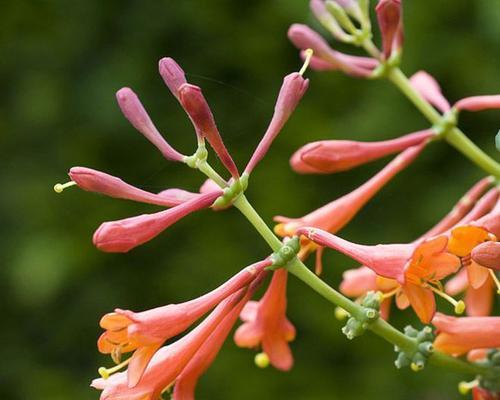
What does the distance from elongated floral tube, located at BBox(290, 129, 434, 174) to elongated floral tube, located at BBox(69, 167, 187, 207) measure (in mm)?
324

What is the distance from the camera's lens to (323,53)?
2098 mm

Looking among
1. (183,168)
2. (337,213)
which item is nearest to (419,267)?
(337,213)

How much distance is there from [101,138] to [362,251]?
2.67 m

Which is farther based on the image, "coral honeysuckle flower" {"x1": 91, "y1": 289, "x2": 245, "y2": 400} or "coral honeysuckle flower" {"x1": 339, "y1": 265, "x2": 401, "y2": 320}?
"coral honeysuckle flower" {"x1": 339, "y1": 265, "x2": 401, "y2": 320}

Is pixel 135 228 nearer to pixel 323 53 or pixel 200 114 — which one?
pixel 200 114

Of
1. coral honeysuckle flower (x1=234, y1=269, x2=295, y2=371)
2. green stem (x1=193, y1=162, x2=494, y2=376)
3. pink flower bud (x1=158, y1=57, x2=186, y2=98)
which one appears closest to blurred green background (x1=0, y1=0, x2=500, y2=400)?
A: coral honeysuckle flower (x1=234, y1=269, x2=295, y2=371)

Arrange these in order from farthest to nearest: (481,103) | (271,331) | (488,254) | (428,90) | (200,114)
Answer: (428,90) < (481,103) < (271,331) < (200,114) < (488,254)

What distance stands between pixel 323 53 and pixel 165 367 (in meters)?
0.80

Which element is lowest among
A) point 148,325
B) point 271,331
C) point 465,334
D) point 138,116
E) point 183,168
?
point 465,334

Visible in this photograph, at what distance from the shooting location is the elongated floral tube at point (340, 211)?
1.82 metres

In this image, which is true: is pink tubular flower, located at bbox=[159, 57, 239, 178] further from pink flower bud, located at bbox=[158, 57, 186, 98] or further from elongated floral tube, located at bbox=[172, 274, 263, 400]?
elongated floral tube, located at bbox=[172, 274, 263, 400]

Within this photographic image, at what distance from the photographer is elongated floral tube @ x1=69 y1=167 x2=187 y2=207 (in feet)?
5.09

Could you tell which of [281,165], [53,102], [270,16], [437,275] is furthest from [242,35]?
[437,275]

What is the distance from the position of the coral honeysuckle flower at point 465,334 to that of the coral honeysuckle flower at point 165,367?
36 centimetres
